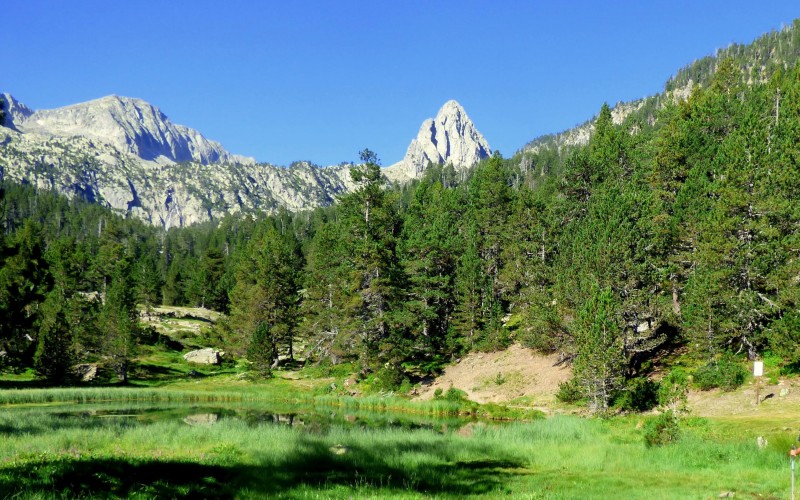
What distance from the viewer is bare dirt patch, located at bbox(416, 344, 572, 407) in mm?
46125

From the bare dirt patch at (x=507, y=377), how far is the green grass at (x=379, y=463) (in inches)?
Answer: 749

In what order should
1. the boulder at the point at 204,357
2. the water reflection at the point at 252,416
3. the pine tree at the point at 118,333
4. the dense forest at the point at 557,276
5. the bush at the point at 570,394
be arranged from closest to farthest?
the water reflection at the point at 252,416 < the dense forest at the point at 557,276 < the bush at the point at 570,394 < the pine tree at the point at 118,333 < the boulder at the point at 204,357

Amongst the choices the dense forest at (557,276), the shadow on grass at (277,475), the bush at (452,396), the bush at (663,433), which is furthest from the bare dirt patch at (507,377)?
the shadow on grass at (277,475)

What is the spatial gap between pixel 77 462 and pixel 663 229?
143 ft

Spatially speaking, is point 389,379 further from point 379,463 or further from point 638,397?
point 379,463

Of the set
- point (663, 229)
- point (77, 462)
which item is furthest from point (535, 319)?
point (77, 462)

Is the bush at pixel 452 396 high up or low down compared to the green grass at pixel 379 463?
down

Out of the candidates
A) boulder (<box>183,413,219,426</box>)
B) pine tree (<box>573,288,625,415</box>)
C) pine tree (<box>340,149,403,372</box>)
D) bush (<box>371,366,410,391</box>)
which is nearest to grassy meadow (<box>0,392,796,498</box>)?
pine tree (<box>573,288,625,415</box>)

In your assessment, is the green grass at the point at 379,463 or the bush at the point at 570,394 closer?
the green grass at the point at 379,463

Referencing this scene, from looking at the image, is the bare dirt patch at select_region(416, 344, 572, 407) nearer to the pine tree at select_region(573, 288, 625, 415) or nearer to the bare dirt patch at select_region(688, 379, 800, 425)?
the pine tree at select_region(573, 288, 625, 415)

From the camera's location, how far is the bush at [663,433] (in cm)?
2122

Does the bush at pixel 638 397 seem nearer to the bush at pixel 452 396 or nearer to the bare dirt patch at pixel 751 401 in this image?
the bare dirt patch at pixel 751 401

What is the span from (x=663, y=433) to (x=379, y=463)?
39.3 feet

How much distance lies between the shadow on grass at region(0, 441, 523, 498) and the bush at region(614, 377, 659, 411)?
18.8 m
